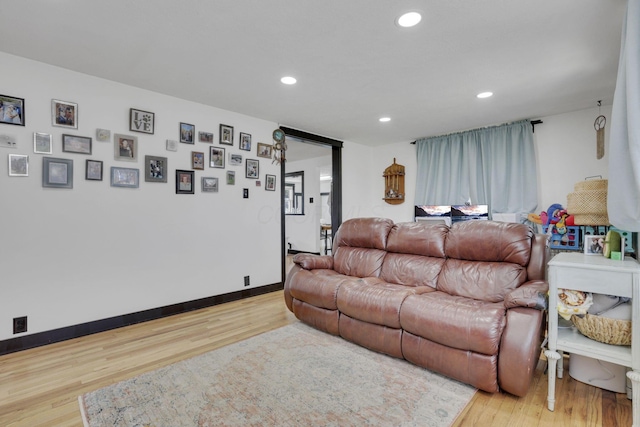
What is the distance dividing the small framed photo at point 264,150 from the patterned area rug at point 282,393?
2.62 meters

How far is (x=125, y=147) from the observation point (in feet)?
10.2

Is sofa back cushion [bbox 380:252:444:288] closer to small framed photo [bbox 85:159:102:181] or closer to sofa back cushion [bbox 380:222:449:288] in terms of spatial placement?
Result: sofa back cushion [bbox 380:222:449:288]

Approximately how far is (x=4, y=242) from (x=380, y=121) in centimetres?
414

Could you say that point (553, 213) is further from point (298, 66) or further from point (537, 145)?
point (298, 66)

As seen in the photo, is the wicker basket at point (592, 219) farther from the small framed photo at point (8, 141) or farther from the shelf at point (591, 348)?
the small framed photo at point (8, 141)

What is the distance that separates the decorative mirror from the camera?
807 cm

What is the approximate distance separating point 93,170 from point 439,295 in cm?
326

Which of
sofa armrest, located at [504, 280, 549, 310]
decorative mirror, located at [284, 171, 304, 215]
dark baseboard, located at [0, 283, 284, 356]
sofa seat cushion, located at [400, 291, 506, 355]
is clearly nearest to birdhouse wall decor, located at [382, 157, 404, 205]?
decorative mirror, located at [284, 171, 304, 215]

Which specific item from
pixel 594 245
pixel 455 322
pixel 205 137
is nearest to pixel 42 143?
pixel 205 137

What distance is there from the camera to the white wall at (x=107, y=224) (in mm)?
2570

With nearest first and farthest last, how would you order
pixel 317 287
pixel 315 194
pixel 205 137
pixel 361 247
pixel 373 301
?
pixel 373 301 < pixel 317 287 < pixel 361 247 < pixel 205 137 < pixel 315 194

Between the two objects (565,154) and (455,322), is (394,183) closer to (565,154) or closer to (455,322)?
(565,154)

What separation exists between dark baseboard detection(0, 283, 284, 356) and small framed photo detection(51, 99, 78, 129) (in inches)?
70.7

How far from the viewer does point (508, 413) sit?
68.4 inches
